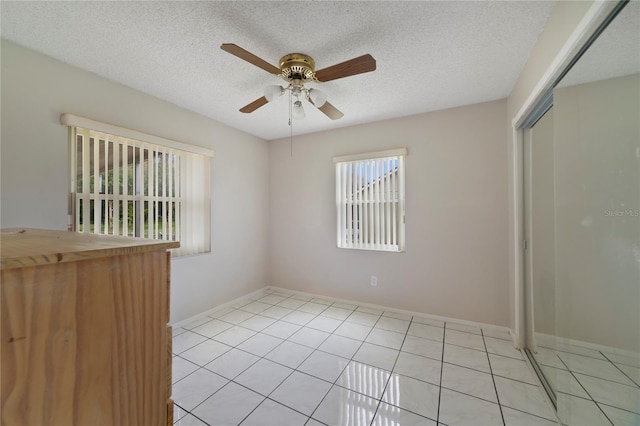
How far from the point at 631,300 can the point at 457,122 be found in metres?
2.25

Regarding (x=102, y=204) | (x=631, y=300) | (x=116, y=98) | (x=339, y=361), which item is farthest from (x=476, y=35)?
(x=102, y=204)

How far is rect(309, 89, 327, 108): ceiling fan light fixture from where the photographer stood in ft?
6.25

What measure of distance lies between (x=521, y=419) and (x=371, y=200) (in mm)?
2330

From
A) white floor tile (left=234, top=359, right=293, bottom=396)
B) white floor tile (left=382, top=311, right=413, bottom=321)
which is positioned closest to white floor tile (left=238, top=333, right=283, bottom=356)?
white floor tile (left=234, top=359, right=293, bottom=396)

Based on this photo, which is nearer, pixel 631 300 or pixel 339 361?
pixel 631 300

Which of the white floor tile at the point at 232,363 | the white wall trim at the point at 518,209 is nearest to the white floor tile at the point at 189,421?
the white floor tile at the point at 232,363

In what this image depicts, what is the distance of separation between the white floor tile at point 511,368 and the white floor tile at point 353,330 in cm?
110

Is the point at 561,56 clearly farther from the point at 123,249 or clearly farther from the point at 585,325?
the point at 123,249

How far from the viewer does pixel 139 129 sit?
2512 mm

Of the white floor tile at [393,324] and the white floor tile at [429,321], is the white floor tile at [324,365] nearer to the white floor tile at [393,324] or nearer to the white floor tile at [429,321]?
the white floor tile at [393,324]

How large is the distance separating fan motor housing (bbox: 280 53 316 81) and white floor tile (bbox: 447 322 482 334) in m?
2.87

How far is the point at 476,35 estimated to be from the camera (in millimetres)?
1727

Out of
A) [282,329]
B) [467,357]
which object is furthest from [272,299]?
[467,357]

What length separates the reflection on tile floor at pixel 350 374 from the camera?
1594 millimetres
